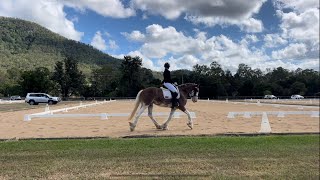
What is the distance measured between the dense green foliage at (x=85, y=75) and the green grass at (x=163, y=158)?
6547cm

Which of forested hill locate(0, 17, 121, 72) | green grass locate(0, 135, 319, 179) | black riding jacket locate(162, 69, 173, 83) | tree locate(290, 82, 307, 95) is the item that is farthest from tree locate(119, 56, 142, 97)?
green grass locate(0, 135, 319, 179)

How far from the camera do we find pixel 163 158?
8.26 meters

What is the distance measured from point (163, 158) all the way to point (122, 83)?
83.7 metres

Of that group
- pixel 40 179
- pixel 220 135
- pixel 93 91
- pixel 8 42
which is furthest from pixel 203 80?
pixel 40 179

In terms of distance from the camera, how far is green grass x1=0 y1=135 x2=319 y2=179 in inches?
273

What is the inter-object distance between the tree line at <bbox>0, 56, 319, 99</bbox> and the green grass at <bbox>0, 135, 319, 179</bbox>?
73123 mm

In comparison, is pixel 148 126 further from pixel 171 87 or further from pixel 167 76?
pixel 167 76

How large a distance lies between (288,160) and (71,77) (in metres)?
98.3

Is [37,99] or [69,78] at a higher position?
[69,78]

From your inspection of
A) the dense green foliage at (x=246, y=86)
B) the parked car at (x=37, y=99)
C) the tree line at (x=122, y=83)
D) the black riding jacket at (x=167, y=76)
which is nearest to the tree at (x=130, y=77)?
the tree line at (x=122, y=83)

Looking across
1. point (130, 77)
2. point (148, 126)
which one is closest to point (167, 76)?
point (148, 126)

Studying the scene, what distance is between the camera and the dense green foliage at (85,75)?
92062 millimetres

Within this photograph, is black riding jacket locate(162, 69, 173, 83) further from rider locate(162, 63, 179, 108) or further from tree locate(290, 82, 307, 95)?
tree locate(290, 82, 307, 95)

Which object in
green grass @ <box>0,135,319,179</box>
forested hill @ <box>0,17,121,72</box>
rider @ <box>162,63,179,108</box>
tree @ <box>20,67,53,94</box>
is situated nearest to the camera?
green grass @ <box>0,135,319,179</box>
